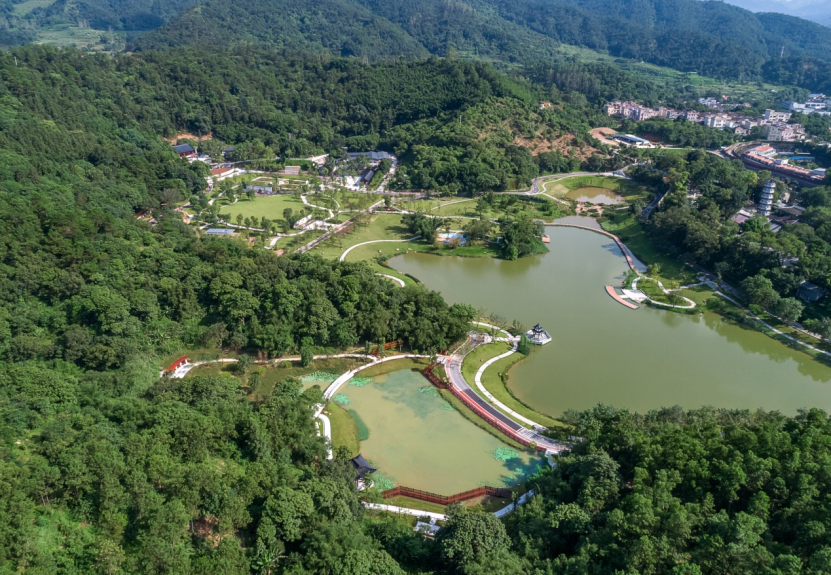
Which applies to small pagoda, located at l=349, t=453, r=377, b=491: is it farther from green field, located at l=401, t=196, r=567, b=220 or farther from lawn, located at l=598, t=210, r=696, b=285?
green field, located at l=401, t=196, r=567, b=220

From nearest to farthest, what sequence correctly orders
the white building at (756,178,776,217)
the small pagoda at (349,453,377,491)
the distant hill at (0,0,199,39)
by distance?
the small pagoda at (349,453,377,491) < the white building at (756,178,776,217) < the distant hill at (0,0,199,39)

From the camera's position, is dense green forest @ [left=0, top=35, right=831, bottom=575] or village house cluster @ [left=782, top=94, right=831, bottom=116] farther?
village house cluster @ [left=782, top=94, right=831, bottom=116]

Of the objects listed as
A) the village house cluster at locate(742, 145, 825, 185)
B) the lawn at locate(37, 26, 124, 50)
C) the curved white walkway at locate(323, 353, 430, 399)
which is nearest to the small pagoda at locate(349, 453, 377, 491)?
the curved white walkway at locate(323, 353, 430, 399)

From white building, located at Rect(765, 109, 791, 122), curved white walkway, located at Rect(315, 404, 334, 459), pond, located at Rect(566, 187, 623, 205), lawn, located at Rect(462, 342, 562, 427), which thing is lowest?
curved white walkway, located at Rect(315, 404, 334, 459)

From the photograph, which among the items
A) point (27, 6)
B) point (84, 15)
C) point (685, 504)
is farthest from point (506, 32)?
point (685, 504)

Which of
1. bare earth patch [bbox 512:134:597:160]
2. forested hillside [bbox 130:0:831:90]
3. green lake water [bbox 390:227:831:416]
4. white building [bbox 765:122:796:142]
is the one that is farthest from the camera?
forested hillside [bbox 130:0:831:90]

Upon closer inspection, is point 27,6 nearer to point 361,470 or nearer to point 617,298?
point 617,298
